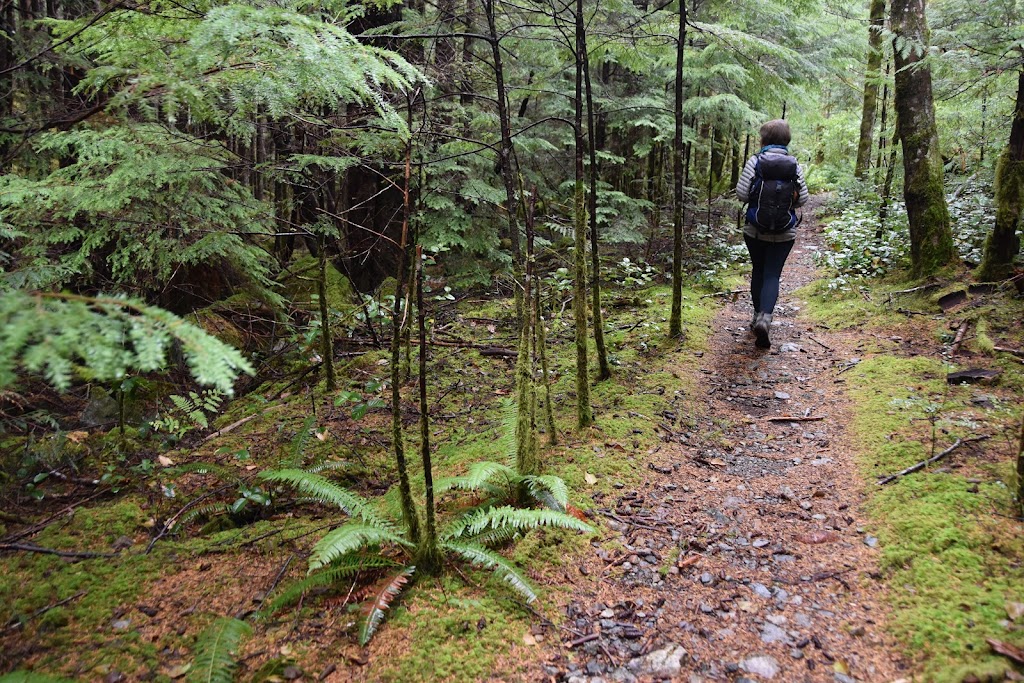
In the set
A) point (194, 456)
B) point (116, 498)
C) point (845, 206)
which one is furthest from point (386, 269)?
point (845, 206)

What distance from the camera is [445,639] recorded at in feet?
9.25

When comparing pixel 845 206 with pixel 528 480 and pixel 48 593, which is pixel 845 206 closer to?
pixel 528 480

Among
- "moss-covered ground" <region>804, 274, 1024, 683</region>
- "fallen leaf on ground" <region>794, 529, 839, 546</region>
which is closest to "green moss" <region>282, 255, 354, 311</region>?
"fallen leaf on ground" <region>794, 529, 839, 546</region>

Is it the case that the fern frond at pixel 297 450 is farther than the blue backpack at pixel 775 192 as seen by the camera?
No

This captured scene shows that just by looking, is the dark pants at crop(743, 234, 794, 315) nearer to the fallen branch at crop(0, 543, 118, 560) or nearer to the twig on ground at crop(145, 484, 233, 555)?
the twig on ground at crop(145, 484, 233, 555)

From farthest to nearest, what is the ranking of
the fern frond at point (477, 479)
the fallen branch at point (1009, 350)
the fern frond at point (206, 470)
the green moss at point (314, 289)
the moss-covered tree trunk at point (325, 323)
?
the green moss at point (314, 289)
the moss-covered tree trunk at point (325, 323)
the fallen branch at point (1009, 350)
the fern frond at point (206, 470)
the fern frond at point (477, 479)

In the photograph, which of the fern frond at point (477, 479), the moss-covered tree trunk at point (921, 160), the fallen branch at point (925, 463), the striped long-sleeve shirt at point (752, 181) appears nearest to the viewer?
the fern frond at point (477, 479)

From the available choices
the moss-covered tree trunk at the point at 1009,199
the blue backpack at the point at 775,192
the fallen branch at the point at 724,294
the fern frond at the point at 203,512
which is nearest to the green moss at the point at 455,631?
the fern frond at the point at 203,512

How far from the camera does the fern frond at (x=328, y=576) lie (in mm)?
2939

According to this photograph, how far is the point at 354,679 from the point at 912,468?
12.6 ft

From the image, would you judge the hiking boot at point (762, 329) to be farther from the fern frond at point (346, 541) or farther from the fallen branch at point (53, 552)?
the fallen branch at point (53, 552)

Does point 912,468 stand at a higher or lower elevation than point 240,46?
lower

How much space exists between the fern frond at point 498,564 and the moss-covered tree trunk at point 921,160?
790cm

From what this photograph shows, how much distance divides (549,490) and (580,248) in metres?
2.13
